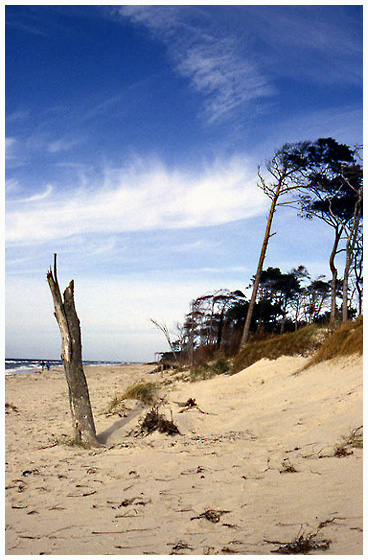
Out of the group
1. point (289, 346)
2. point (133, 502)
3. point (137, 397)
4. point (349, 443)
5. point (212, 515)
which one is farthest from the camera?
point (289, 346)

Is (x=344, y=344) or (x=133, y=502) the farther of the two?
(x=344, y=344)

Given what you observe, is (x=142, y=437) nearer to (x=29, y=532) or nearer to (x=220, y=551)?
(x=29, y=532)

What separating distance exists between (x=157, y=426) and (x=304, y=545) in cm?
486

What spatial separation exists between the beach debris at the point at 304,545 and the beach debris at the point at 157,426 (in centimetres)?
453

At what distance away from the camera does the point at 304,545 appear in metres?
2.79

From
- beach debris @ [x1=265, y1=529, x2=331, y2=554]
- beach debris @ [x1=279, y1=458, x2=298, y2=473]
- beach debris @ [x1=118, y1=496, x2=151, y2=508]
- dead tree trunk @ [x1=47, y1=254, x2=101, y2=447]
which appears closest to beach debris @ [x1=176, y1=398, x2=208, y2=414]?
dead tree trunk @ [x1=47, y1=254, x2=101, y2=447]

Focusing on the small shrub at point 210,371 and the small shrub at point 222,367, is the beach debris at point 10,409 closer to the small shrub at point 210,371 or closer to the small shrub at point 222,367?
the small shrub at point 210,371

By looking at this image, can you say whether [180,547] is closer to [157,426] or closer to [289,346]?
[157,426]

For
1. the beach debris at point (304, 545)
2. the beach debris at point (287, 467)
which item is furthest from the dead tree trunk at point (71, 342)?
the beach debris at point (304, 545)

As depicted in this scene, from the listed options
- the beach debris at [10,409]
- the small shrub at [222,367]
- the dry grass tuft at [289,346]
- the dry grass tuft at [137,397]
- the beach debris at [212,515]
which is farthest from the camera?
the small shrub at [222,367]

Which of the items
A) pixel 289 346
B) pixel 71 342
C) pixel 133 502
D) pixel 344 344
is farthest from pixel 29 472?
pixel 289 346

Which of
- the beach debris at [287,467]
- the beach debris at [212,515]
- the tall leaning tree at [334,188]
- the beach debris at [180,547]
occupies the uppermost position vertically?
the tall leaning tree at [334,188]

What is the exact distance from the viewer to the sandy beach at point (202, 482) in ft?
10.5
